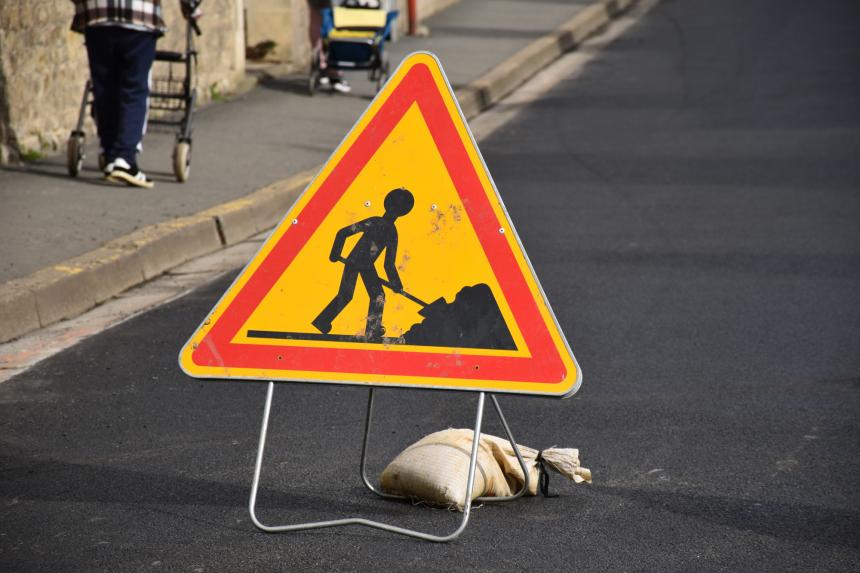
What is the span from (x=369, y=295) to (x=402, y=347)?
0.59 ft

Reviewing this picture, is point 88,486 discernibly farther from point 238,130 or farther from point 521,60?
point 521,60

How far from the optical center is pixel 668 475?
183 inches

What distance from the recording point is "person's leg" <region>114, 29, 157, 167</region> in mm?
9344

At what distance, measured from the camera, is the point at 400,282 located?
13.6 feet

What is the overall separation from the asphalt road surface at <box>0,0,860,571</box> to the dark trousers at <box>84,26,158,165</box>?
2.36 meters

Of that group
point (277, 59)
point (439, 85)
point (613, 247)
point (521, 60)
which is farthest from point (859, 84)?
point (439, 85)

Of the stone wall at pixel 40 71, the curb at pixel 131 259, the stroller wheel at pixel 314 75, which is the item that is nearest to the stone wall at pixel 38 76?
the stone wall at pixel 40 71

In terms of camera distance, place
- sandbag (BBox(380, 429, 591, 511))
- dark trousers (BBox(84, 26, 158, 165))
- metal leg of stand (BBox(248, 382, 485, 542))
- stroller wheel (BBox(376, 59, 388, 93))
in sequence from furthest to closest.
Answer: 1. stroller wheel (BBox(376, 59, 388, 93))
2. dark trousers (BBox(84, 26, 158, 165))
3. sandbag (BBox(380, 429, 591, 511))
4. metal leg of stand (BBox(248, 382, 485, 542))

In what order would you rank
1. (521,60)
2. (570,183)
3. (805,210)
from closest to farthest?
(805,210) < (570,183) < (521,60)

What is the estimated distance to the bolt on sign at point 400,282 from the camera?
13.4 ft

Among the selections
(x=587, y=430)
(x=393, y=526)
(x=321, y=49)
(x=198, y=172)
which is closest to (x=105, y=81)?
(x=198, y=172)

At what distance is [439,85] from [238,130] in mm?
8251

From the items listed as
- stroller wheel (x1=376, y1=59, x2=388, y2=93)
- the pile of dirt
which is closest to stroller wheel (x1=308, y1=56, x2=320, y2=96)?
stroller wheel (x1=376, y1=59, x2=388, y2=93)

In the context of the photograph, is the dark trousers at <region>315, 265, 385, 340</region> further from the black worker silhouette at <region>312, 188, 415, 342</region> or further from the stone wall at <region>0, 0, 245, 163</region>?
the stone wall at <region>0, 0, 245, 163</region>
